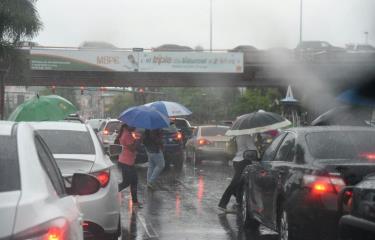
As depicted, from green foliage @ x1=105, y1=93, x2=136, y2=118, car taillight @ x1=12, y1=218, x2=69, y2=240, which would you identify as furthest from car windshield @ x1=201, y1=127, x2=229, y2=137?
green foliage @ x1=105, y1=93, x2=136, y2=118

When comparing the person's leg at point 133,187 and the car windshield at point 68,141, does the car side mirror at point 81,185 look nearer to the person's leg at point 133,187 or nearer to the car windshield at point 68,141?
the car windshield at point 68,141

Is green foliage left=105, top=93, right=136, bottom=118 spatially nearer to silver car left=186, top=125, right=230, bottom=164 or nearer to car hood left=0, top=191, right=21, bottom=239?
silver car left=186, top=125, right=230, bottom=164

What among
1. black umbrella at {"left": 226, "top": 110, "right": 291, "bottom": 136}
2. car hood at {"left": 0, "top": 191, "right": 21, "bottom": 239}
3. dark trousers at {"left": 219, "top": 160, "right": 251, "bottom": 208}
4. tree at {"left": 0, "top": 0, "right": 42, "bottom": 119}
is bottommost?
dark trousers at {"left": 219, "top": 160, "right": 251, "bottom": 208}

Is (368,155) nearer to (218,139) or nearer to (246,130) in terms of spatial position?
(246,130)

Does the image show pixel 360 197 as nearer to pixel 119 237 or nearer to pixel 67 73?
pixel 119 237

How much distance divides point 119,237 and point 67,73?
3520cm

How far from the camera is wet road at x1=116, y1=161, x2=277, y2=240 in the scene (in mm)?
9156

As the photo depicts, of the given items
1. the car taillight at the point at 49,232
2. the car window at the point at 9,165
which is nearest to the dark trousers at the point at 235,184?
the car window at the point at 9,165

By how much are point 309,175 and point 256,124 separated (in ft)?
17.0

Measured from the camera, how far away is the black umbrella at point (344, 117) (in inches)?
533

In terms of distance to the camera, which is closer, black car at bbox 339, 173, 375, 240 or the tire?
black car at bbox 339, 173, 375, 240

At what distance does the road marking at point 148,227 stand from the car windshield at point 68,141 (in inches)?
65.9

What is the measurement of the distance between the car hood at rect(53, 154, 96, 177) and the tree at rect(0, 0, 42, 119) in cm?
973

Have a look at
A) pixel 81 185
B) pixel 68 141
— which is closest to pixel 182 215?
pixel 68 141
